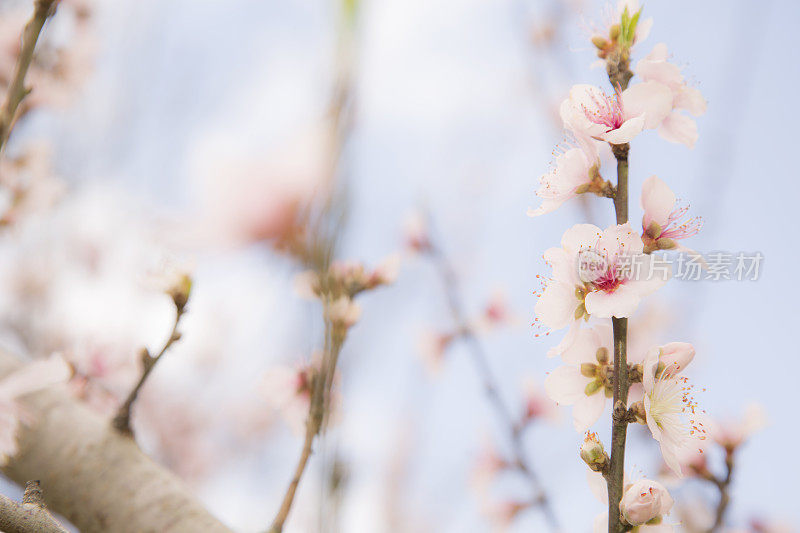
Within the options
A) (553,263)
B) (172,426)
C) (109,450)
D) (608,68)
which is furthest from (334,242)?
(172,426)

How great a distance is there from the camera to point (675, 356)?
0.49 metres

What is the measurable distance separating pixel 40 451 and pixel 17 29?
898 mm

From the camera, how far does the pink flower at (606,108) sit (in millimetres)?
529

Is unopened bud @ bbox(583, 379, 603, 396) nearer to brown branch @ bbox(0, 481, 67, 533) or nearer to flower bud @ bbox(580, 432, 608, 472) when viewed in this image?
flower bud @ bbox(580, 432, 608, 472)

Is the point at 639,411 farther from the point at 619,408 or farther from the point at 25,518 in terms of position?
the point at 25,518

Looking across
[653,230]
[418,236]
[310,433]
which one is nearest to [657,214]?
[653,230]

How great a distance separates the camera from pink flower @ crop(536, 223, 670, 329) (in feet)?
1.58

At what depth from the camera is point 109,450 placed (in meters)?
0.70

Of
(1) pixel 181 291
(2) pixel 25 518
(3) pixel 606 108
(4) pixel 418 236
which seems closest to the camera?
(2) pixel 25 518

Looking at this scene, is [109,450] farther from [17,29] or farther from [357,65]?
[17,29]

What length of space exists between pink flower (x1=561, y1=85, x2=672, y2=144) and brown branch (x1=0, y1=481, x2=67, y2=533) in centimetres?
54

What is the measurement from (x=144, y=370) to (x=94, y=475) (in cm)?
17

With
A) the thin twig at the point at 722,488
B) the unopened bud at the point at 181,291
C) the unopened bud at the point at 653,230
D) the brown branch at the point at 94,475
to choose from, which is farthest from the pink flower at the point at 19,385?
the thin twig at the point at 722,488

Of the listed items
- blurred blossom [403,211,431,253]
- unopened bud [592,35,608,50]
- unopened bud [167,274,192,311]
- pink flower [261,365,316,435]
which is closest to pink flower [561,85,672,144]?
unopened bud [592,35,608,50]
